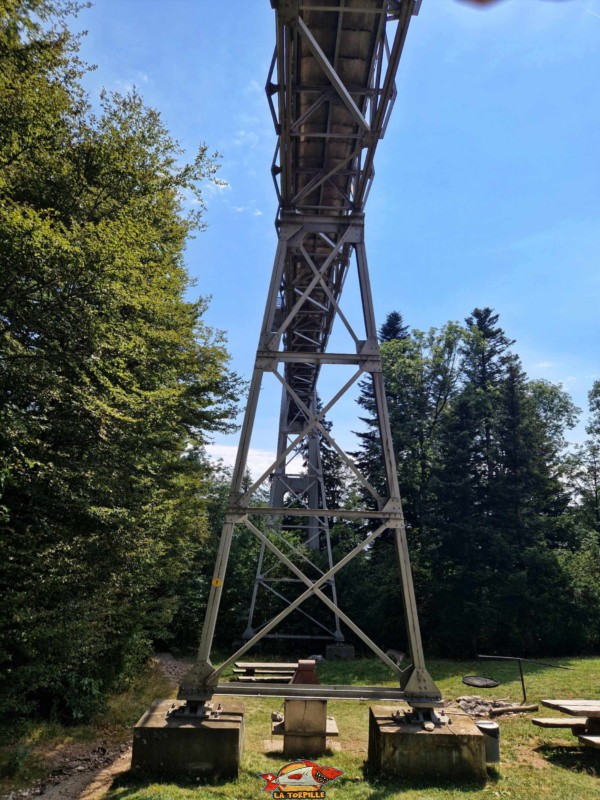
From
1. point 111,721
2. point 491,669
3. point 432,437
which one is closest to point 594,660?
point 491,669

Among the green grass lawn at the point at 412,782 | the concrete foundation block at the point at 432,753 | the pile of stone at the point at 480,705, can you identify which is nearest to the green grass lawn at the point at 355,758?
the green grass lawn at the point at 412,782

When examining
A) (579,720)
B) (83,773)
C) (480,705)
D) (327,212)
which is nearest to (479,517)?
(480,705)

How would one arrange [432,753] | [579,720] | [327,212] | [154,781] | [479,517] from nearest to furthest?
[154,781] < [432,753] < [579,720] < [327,212] < [479,517]

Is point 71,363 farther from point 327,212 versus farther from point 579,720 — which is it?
point 579,720

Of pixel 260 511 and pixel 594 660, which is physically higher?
pixel 260 511

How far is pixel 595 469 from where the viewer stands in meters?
24.8

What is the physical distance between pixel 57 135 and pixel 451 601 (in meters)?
17.1

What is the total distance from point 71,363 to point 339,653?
42.2 ft

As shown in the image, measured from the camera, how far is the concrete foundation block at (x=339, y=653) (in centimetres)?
1455

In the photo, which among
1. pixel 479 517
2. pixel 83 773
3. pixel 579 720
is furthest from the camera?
pixel 479 517

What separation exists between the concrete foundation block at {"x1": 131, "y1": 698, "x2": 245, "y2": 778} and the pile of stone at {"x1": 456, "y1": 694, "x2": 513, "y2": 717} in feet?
15.8

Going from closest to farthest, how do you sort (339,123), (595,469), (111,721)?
(339,123), (111,721), (595,469)

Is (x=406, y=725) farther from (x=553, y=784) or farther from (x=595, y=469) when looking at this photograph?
(x=595, y=469)

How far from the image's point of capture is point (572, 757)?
5742mm
